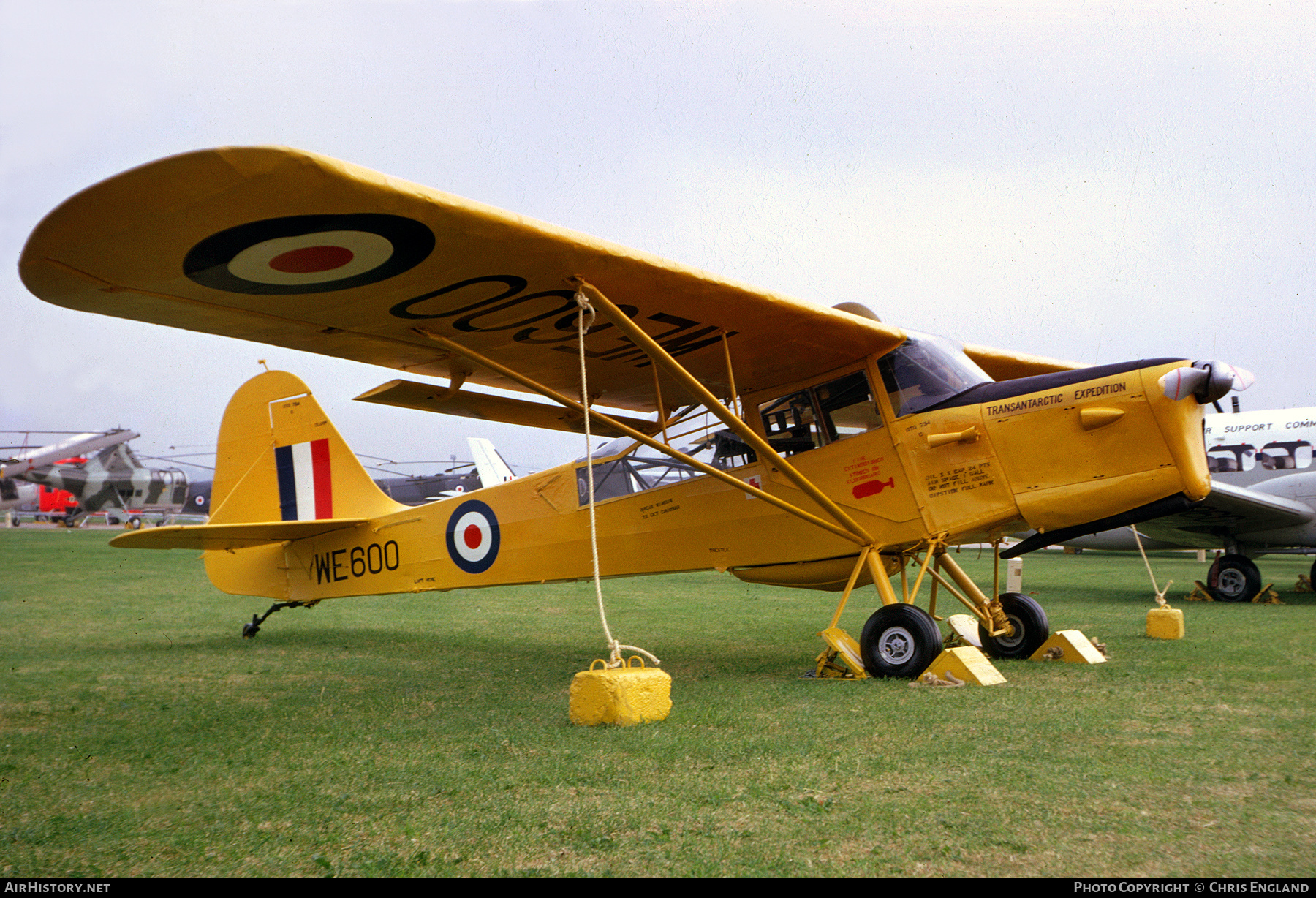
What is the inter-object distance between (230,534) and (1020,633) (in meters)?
6.65

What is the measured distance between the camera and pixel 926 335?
20.7 feet

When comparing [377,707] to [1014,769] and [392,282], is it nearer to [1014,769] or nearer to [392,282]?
[392,282]

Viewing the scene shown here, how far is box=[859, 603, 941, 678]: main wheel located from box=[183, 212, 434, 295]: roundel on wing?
3.65m

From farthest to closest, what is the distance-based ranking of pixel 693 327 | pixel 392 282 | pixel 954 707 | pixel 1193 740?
1. pixel 693 327
2. pixel 392 282
3. pixel 954 707
4. pixel 1193 740

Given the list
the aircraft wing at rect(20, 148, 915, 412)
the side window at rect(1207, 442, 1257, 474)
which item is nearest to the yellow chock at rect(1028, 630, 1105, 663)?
the aircraft wing at rect(20, 148, 915, 412)

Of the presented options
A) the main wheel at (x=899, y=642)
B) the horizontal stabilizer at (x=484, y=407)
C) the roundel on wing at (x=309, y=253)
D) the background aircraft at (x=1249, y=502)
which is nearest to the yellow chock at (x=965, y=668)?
the main wheel at (x=899, y=642)

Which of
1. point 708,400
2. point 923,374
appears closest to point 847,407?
point 923,374

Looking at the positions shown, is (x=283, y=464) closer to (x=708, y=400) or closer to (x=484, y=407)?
(x=484, y=407)

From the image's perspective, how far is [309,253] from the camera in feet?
14.1

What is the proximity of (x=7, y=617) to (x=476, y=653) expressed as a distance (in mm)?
6130

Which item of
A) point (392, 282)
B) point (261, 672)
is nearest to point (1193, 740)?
point (392, 282)

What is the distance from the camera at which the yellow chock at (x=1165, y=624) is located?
7527 millimetres

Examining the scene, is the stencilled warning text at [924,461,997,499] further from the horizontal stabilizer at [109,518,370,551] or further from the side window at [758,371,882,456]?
the horizontal stabilizer at [109,518,370,551]

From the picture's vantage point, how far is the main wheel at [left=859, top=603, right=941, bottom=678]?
214 inches
